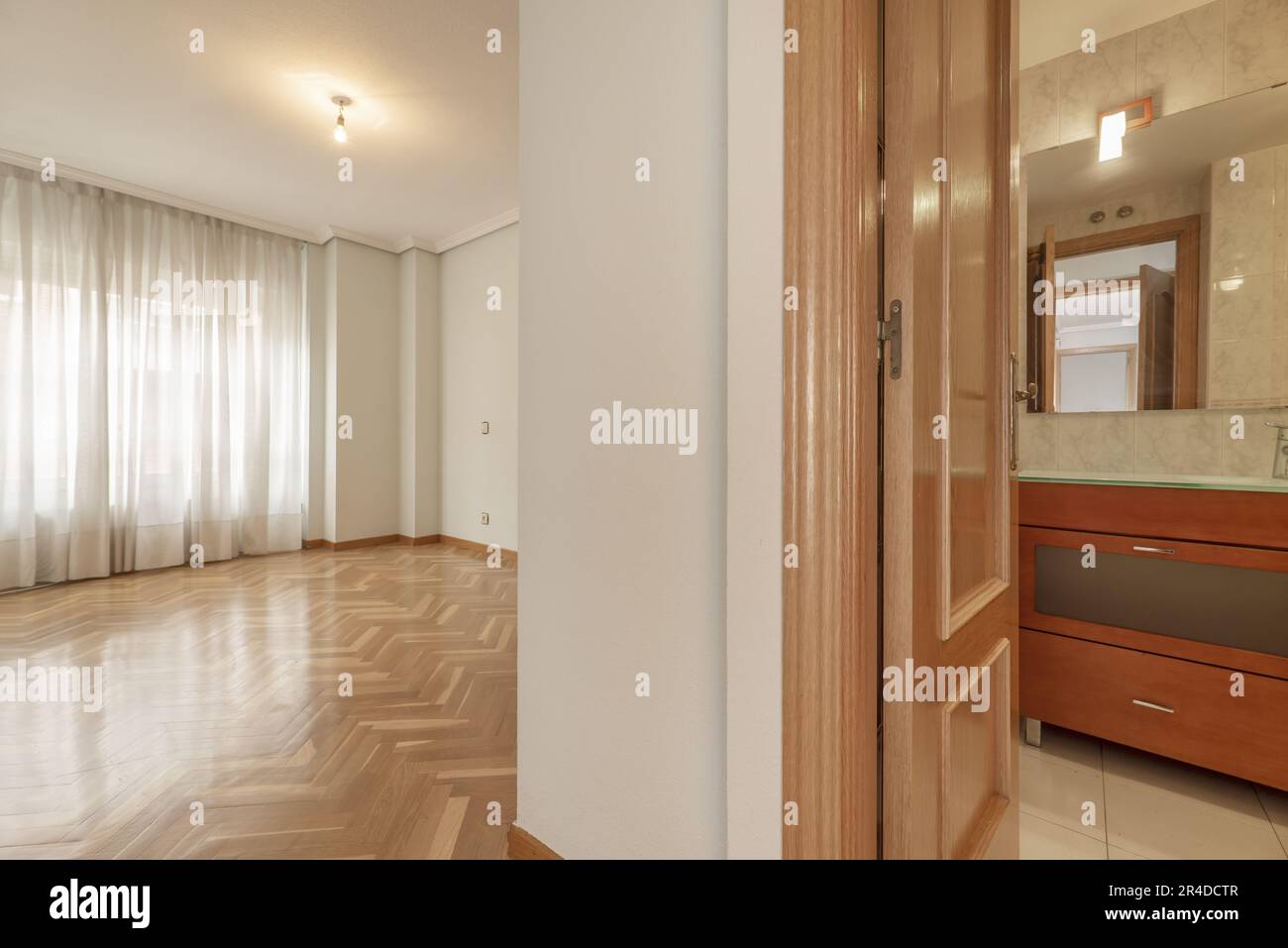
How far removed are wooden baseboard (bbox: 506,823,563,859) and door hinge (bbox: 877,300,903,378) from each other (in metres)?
1.20

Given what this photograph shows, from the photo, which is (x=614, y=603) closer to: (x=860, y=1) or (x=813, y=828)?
(x=813, y=828)

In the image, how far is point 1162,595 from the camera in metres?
1.86

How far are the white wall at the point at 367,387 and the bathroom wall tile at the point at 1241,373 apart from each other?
242 inches

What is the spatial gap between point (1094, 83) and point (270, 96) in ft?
13.9

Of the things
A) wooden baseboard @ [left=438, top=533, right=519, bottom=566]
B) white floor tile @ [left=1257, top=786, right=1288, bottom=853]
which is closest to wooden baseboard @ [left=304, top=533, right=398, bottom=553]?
wooden baseboard @ [left=438, top=533, right=519, bottom=566]

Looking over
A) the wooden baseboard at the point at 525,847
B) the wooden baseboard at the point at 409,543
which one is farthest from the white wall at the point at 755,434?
the wooden baseboard at the point at 409,543

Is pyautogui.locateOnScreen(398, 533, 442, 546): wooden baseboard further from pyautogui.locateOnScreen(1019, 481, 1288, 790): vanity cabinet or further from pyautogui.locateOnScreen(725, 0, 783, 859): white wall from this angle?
pyautogui.locateOnScreen(725, 0, 783, 859): white wall

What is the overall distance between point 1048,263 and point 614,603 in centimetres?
248

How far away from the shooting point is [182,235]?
4.87 metres

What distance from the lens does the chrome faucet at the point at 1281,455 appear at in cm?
200

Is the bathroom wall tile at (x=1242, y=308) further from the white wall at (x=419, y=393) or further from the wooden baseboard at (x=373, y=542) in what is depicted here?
the wooden baseboard at (x=373, y=542)

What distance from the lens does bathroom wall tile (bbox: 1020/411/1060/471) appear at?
248 cm

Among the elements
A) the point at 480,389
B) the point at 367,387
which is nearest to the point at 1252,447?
the point at 480,389

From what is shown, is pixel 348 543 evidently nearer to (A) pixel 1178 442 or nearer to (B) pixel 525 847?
(B) pixel 525 847
